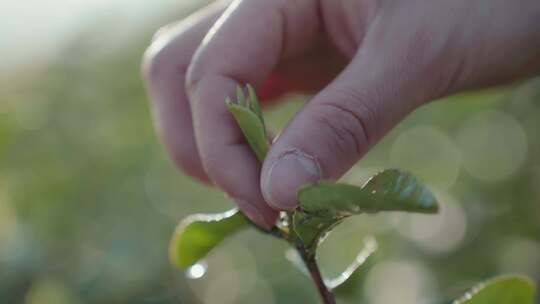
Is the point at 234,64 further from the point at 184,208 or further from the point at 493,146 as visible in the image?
the point at 493,146

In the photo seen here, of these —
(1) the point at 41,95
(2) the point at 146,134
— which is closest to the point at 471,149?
(2) the point at 146,134

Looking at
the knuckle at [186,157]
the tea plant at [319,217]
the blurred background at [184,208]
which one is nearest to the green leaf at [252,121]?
the tea plant at [319,217]

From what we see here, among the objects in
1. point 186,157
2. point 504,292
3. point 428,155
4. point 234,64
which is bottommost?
point 428,155

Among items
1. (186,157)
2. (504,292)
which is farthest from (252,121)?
(186,157)

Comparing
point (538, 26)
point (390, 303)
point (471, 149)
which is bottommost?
point (471, 149)

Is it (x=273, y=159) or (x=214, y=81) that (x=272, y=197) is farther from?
(x=214, y=81)

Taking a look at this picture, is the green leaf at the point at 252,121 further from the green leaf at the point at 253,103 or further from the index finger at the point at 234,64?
the index finger at the point at 234,64
